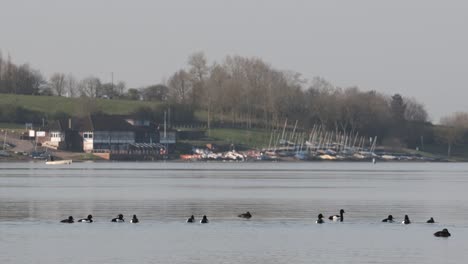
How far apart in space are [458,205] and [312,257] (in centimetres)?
2685

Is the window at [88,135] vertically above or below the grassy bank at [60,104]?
below

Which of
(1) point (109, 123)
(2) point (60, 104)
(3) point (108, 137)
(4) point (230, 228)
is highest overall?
(2) point (60, 104)

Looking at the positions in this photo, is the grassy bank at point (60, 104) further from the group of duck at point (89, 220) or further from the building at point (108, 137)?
the group of duck at point (89, 220)

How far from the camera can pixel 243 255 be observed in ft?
122

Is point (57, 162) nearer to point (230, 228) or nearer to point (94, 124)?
point (94, 124)

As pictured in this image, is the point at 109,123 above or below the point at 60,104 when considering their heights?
below

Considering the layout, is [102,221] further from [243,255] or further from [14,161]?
[14,161]

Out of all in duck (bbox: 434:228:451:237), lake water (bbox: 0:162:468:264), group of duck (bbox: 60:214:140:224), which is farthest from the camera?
group of duck (bbox: 60:214:140:224)

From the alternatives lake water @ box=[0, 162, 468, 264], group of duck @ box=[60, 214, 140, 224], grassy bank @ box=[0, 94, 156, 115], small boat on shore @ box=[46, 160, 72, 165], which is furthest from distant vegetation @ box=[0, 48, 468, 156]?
group of duck @ box=[60, 214, 140, 224]

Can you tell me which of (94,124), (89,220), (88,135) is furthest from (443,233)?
(94,124)

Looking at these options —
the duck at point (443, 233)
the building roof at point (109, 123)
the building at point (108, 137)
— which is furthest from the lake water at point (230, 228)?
the building roof at point (109, 123)

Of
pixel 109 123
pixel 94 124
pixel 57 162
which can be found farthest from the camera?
pixel 109 123

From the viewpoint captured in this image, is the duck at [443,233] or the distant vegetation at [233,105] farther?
the distant vegetation at [233,105]

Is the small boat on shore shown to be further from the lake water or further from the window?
the lake water
